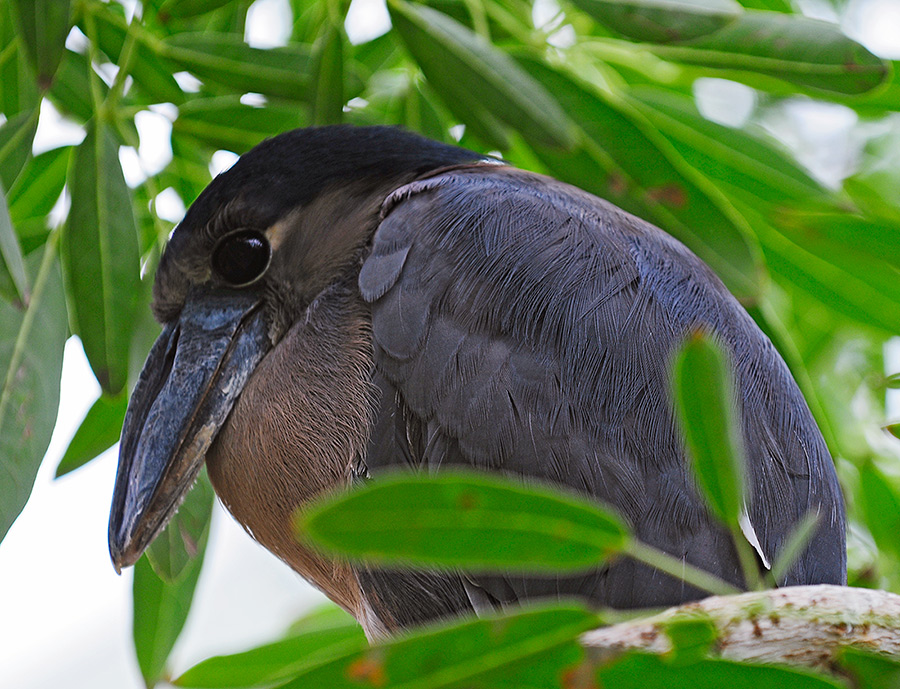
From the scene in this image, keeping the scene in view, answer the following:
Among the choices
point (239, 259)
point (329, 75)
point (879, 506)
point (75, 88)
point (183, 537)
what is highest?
point (75, 88)

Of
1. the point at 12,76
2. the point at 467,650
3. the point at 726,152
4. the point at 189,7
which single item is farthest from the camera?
the point at 726,152

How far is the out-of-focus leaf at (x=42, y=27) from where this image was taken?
42.6 inches

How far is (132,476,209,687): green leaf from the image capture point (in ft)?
5.22

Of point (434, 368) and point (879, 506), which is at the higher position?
point (434, 368)

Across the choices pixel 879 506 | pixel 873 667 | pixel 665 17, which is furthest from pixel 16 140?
pixel 879 506

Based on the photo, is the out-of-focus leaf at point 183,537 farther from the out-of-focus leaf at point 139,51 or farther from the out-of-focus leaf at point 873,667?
the out-of-focus leaf at point 873,667

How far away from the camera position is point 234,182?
5.09 ft

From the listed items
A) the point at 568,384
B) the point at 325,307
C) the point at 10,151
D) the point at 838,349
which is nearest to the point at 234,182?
the point at 325,307

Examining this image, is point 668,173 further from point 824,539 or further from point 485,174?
point 824,539

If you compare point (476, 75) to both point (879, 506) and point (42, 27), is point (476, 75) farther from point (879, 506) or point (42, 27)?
point (879, 506)

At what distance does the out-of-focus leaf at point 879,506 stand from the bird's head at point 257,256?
82cm

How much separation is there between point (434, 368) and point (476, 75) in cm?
38

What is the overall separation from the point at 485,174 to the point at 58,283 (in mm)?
657

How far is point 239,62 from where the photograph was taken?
144 centimetres
